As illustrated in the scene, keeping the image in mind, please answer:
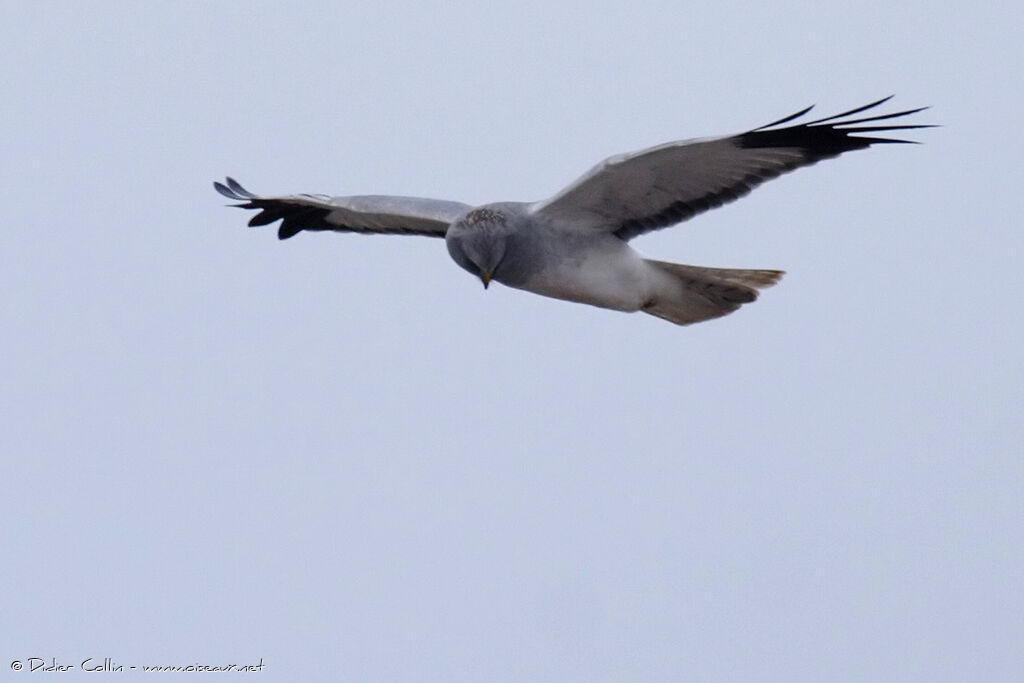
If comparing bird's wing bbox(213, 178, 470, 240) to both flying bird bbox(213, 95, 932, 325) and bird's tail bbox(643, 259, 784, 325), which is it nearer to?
flying bird bbox(213, 95, 932, 325)

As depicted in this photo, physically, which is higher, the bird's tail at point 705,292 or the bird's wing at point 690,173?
the bird's wing at point 690,173

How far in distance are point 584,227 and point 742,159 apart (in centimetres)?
104

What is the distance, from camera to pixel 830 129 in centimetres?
995

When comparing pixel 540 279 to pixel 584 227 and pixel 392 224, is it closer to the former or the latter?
pixel 584 227

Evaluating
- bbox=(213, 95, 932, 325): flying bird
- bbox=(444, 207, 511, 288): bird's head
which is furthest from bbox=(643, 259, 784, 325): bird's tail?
bbox=(444, 207, 511, 288): bird's head

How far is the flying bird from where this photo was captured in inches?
393

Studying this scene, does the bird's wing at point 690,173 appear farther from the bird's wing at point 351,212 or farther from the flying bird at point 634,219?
the bird's wing at point 351,212

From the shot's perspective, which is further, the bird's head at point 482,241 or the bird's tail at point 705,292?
the bird's tail at point 705,292

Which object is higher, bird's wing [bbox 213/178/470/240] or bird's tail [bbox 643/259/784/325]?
bird's wing [bbox 213/178/470/240]

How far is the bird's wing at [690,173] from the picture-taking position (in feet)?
32.4

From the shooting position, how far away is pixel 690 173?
408 inches

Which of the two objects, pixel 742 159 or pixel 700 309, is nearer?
pixel 742 159

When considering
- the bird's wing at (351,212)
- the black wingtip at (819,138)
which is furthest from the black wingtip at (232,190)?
the black wingtip at (819,138)

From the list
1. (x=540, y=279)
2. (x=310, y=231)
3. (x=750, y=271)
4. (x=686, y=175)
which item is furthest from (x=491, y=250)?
(x=310, y=231)
